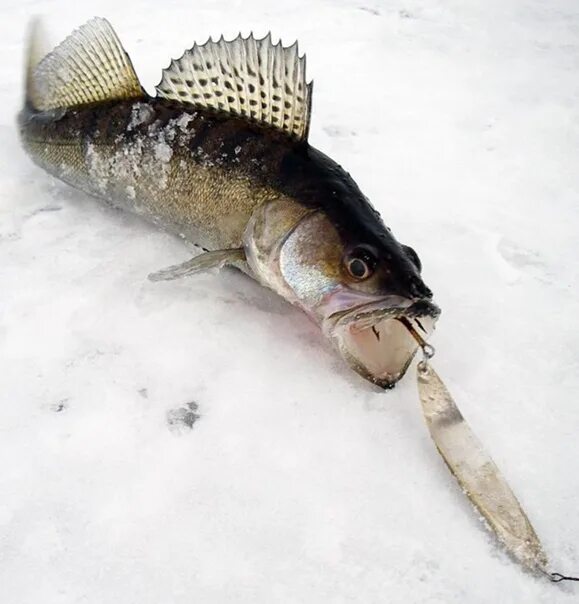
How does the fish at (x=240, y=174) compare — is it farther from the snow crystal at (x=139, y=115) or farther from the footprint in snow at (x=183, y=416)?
the footprint in snow at (x=183, y=416)

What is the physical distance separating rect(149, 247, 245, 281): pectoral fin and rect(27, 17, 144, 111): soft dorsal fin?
38.4 inches

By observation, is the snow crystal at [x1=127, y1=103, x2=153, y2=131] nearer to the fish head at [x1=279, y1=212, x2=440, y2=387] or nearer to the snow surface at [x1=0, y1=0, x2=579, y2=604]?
the snow surface at [x1=0, y1=0, x2=579, y2=604]

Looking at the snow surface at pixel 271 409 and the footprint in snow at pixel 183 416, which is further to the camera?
the footprint in snow at pixel 183 416

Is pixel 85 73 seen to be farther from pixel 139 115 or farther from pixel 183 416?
pixel 183 416

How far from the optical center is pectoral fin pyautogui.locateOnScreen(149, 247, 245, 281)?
7.70 ft

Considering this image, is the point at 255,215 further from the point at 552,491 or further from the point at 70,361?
the point at 552,491

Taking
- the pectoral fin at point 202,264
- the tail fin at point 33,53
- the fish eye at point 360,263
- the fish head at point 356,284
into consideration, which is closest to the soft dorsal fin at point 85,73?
the tail fin at point 33,53

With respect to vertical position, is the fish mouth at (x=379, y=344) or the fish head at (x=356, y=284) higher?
the fish head at (x=356, y=284)

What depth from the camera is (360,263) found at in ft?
6.68

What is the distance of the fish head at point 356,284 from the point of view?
6.49ft

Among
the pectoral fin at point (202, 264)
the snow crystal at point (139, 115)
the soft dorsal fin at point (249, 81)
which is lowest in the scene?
the pectoral fin at point (202, 264)

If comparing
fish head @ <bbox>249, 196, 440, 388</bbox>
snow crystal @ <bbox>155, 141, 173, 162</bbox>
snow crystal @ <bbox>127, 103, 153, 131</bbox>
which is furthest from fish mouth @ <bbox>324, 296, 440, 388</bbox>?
snow crystal @ <bbox>127, 103, 153, 131</bbox>

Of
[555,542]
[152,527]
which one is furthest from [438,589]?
[152,527]

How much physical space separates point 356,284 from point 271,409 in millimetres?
532
